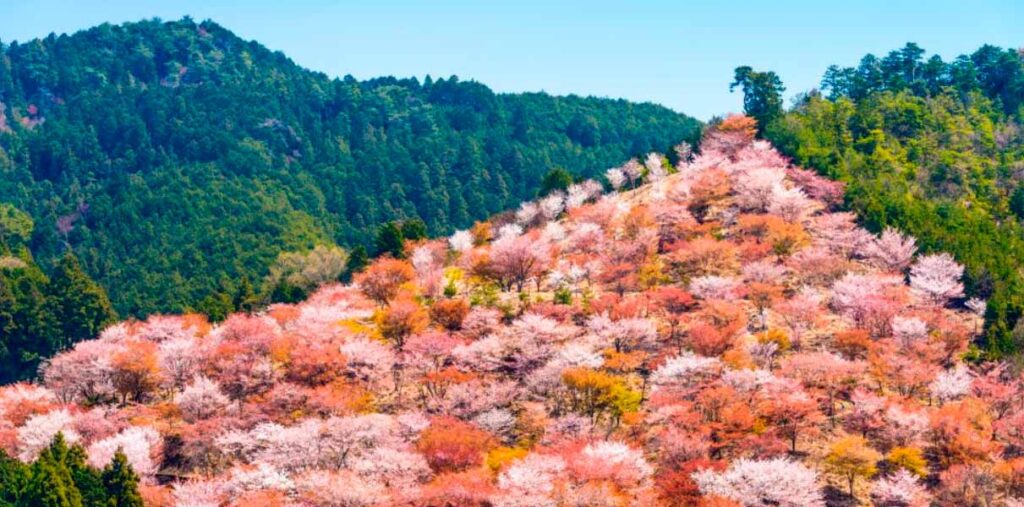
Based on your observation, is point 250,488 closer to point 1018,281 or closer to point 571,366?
point 571,366

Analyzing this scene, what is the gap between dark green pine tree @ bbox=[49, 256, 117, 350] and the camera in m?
86.6

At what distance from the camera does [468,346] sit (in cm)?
5553

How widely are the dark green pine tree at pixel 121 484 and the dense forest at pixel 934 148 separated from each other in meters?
44.6

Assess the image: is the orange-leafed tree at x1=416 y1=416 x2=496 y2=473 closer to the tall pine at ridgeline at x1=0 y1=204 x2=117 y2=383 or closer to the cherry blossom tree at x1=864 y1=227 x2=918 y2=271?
the cherry blossom tree at x1=864 y1=227 x2=918 y2=271

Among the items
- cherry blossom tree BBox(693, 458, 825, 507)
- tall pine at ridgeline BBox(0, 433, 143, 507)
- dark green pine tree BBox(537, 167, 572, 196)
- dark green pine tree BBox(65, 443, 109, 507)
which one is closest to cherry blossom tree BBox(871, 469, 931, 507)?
cherry blossom tree BBox(693, 458, 825, 507)

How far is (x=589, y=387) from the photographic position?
48.1 m

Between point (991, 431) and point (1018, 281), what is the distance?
71.1 ft

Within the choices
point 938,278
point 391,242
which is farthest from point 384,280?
point 938,278

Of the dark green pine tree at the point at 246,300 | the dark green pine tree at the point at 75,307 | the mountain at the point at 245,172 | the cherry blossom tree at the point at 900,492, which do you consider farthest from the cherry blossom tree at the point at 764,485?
the mountain at the point at 245,172

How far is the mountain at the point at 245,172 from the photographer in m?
126

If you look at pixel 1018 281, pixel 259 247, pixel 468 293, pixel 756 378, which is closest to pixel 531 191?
pixel 259 247

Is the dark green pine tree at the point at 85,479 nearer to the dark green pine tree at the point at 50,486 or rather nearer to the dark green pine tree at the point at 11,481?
the dark green pine tree at the point at 50,486

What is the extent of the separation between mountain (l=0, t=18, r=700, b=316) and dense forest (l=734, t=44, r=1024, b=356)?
19.2 m

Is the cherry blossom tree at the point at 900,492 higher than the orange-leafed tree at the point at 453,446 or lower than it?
lower
